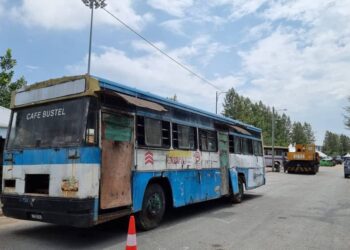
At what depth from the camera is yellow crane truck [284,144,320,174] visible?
3825cm

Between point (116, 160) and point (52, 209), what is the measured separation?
1.47 meters

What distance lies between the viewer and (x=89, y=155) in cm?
696

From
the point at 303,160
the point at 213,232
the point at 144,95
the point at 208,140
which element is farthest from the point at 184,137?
the point at 303,160

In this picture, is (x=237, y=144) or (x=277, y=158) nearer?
(x=237, y=144)

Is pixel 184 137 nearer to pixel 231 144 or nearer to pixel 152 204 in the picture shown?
pixel 152 204

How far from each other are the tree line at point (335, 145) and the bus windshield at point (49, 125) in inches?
5453

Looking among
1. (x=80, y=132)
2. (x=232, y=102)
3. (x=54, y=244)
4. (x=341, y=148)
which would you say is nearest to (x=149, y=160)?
(x=80, y=132)

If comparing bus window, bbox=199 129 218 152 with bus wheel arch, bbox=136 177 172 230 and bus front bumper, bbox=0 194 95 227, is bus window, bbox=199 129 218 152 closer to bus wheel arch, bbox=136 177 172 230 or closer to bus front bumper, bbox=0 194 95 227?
bus wheel arch, bbox=136 177 172 230

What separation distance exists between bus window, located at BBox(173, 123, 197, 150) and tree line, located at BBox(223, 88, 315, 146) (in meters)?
46.5

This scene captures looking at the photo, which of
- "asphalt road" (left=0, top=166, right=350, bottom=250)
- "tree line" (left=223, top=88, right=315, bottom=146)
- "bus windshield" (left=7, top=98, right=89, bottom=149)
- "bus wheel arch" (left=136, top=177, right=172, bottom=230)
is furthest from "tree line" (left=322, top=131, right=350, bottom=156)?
"bus windshield" (left=7, top=98, right=89, bottom=149)

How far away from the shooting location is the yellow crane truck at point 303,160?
125 feet

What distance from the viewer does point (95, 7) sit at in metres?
21.8

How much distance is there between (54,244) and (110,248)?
114 centimetres

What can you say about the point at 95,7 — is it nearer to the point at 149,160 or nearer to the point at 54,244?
Answer: the point at 149,160
